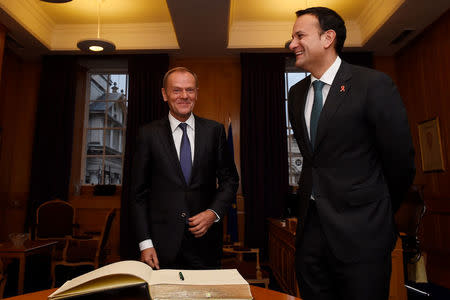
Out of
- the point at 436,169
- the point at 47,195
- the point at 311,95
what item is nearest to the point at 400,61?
the point at 436,169

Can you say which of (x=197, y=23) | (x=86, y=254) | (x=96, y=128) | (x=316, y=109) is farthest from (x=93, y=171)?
(x=316, y=109)

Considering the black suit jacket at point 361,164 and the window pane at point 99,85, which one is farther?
the window pane at point 99,85

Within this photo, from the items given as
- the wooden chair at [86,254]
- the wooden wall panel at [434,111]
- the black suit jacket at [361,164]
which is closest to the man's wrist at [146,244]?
the black suit jacket at [361,164]

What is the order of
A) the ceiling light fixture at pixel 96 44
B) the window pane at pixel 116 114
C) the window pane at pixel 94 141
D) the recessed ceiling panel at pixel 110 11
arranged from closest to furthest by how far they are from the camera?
the ceiling light fixture at pixel 96 44
the recessed ceiling panel at pixel 110 11
the window pane at pixel 94 141
the window pane at pixel 116 114

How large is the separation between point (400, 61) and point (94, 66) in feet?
20.1

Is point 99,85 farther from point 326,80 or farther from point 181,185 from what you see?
point 326,80

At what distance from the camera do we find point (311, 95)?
1.40 metres

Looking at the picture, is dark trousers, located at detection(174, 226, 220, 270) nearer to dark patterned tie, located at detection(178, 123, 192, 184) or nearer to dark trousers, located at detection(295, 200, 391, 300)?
dark patterned tie, located at detection(178, 123, 192, 184)

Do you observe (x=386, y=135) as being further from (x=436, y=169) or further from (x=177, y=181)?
(x=436, y=169)

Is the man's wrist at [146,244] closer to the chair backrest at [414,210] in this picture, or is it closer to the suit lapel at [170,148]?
the suit lapel at [170,148]

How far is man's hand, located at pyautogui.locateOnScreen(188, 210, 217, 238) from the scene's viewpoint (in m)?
1.48

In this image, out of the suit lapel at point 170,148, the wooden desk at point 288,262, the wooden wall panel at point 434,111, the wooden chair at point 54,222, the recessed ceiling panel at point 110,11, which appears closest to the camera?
the suit lapel at point 170,148

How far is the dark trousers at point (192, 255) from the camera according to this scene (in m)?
1.53

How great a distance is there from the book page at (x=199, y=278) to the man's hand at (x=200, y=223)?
1.64 feet
